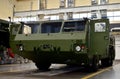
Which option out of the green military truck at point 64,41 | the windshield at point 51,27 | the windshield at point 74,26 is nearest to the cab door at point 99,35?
the green military truck at point 64,41

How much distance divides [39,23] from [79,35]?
2163 millimetres

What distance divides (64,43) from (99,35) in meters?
1.86

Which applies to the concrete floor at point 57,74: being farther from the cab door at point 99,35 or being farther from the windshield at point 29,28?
the windshield at point 29,28

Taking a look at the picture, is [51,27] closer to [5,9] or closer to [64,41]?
[64,41]

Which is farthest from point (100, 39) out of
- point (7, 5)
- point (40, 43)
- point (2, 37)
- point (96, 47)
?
point (7, 5)

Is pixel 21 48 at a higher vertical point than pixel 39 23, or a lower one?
lower

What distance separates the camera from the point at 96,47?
12859 millimetres

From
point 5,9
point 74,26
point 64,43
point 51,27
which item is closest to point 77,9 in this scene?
point 5,9

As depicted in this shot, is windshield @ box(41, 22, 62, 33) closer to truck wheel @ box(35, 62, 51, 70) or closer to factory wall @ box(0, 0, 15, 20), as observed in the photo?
truck wheel @ box(35, 62, 51, 70)

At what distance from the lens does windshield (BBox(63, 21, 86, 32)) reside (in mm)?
12312

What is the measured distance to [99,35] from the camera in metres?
13.0

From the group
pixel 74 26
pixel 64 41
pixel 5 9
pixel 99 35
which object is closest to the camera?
pixel 64 41

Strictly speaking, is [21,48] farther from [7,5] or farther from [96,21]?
[7,5]

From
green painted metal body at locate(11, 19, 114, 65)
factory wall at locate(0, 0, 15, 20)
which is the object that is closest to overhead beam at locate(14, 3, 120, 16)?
factory wall at locate(0, 0, 15, 20)
